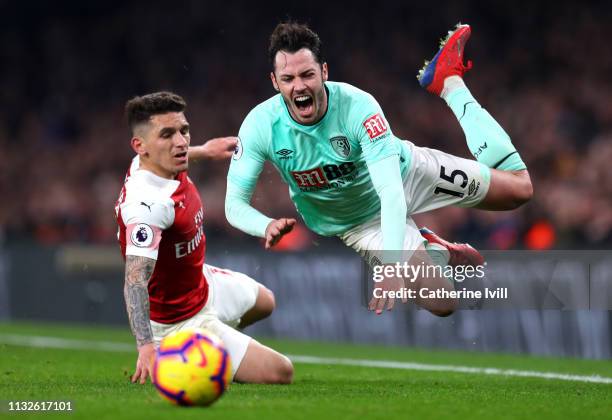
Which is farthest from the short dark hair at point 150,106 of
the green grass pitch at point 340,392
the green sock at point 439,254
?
the green sock at point 439,254

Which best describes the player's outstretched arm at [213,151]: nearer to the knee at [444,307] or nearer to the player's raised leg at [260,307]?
the player's raised leg at [260,307]

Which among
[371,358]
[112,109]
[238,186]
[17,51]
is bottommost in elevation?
[371,358]

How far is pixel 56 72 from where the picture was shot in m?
22.2

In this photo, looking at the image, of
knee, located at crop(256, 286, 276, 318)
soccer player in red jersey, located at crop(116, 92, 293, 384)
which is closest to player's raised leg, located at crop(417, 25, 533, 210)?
knee, located at crop(256, 286, 276, 318)

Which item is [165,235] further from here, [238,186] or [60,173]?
[60,173]

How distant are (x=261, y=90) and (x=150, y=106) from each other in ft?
36.8

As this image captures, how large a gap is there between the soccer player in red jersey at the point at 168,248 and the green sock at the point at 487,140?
2.33 m

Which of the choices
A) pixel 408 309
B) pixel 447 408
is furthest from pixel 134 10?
pixel 447 408

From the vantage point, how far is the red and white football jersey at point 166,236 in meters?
7.46

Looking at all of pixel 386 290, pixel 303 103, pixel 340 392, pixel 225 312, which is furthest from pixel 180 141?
pixel 340 392

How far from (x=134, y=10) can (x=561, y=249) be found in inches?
493

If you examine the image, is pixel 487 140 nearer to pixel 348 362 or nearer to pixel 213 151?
pixel 213 151

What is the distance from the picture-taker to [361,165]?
8461 mm

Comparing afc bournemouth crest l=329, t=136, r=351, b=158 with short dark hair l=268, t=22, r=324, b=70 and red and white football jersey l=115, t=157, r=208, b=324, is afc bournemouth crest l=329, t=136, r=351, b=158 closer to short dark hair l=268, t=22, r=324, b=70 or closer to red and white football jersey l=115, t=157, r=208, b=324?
short dark hair l=268, t=22, r=324, b=70
